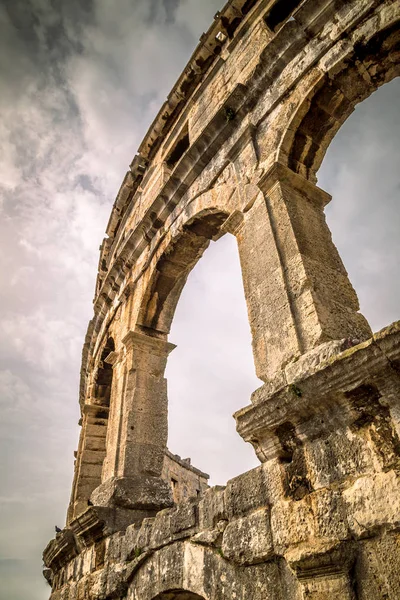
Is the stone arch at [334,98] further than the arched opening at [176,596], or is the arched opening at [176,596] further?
the stone arch at [334,98]

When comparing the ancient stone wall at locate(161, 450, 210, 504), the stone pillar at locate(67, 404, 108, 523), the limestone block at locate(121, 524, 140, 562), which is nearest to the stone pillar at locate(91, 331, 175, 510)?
the limestone block at locate(121, 524, 140, 562)

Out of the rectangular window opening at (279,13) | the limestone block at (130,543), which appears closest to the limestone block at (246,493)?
the limestone block at (130,543)

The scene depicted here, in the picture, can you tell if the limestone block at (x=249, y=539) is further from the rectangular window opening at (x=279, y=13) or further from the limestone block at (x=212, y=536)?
the rectangular window opening at (x=279, y=13)

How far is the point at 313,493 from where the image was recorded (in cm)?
217

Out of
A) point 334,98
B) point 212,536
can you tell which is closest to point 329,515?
point 212,536

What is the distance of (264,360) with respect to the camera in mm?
3076

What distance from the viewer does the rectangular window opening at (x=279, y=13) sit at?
5484mm

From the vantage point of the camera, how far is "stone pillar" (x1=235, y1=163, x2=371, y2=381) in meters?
2.89

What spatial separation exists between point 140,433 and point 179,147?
16.6ft

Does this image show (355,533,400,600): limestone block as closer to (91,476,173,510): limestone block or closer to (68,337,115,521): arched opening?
(91,476,173,510): limestone block

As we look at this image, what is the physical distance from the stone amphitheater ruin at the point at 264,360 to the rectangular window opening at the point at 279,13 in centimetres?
4

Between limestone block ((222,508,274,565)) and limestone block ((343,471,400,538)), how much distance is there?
0.60 meters

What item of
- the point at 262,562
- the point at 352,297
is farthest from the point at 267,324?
the point at 262,562

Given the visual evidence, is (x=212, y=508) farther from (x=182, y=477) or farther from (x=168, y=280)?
(x=182, y=477)
